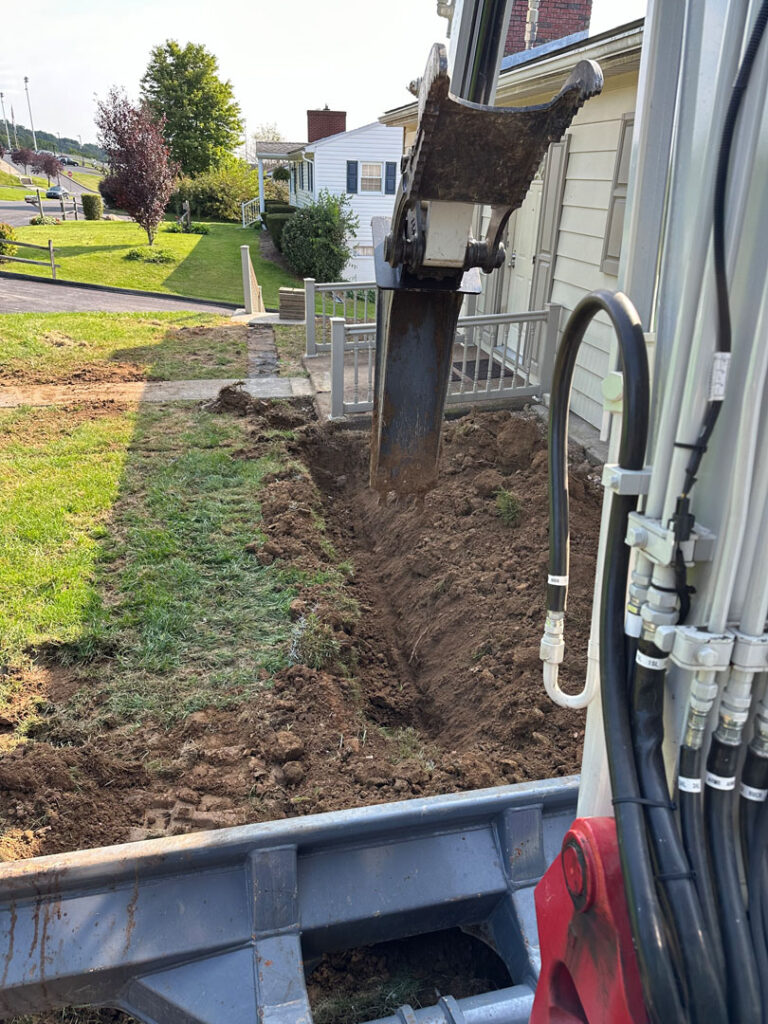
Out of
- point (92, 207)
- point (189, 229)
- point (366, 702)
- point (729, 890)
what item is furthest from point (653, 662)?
point (92, 207)

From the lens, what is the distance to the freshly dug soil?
297cm

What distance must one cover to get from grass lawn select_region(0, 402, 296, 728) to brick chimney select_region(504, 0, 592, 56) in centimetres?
809

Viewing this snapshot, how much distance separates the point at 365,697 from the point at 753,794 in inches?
110

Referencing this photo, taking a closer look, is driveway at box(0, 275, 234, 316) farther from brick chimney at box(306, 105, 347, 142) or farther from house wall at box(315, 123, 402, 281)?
brick chimney at box(306, 105, 347, 142)

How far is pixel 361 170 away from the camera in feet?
95.0

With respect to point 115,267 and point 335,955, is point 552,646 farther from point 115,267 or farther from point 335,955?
point 115,267

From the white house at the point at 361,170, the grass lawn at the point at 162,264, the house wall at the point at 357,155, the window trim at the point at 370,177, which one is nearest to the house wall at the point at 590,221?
the grass lawn at the point at 162,264

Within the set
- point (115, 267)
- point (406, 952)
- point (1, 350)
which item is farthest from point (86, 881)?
point (115, 267)

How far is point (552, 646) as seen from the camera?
1.54 metres

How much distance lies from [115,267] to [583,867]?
79.2ft

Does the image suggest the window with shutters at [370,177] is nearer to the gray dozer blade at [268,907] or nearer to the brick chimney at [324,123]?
the brick chimney at [324,123]

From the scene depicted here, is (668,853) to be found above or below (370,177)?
below

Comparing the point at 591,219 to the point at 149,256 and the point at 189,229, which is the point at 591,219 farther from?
the point at 189,229

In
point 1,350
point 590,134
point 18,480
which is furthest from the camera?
point 1,350
